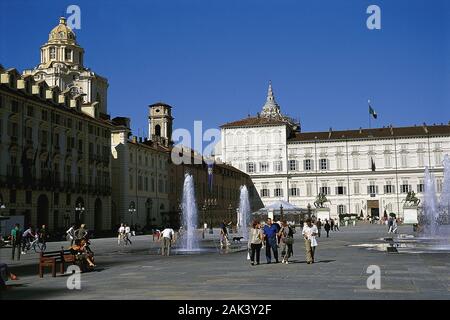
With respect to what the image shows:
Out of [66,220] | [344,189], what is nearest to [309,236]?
[66,220]

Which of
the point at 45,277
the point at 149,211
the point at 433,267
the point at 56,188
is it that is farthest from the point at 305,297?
the point at 149,211

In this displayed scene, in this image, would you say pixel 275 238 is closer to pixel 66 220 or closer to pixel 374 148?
pixel 66 220

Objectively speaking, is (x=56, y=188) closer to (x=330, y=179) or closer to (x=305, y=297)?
(x=305, y=297)

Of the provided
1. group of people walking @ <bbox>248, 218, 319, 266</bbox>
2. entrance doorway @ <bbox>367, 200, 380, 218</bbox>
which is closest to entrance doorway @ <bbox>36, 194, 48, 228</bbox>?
group of people walking @ <bbox>248, 218, 319, 266</bbox>

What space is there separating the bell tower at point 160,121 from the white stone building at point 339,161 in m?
14.8

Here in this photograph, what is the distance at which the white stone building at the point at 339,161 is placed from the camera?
99375mm

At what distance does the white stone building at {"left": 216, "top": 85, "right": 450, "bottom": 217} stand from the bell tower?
14769 mm

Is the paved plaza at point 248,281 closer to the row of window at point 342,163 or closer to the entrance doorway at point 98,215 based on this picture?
the entrance doorway at point 98,215

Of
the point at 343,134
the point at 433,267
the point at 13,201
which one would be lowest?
the point at 433,267

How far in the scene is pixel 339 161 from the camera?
103 metres

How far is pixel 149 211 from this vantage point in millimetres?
74750

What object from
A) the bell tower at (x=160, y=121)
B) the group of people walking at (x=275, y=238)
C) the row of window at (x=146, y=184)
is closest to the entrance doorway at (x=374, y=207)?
the bell tower at (x=160, y=121)
